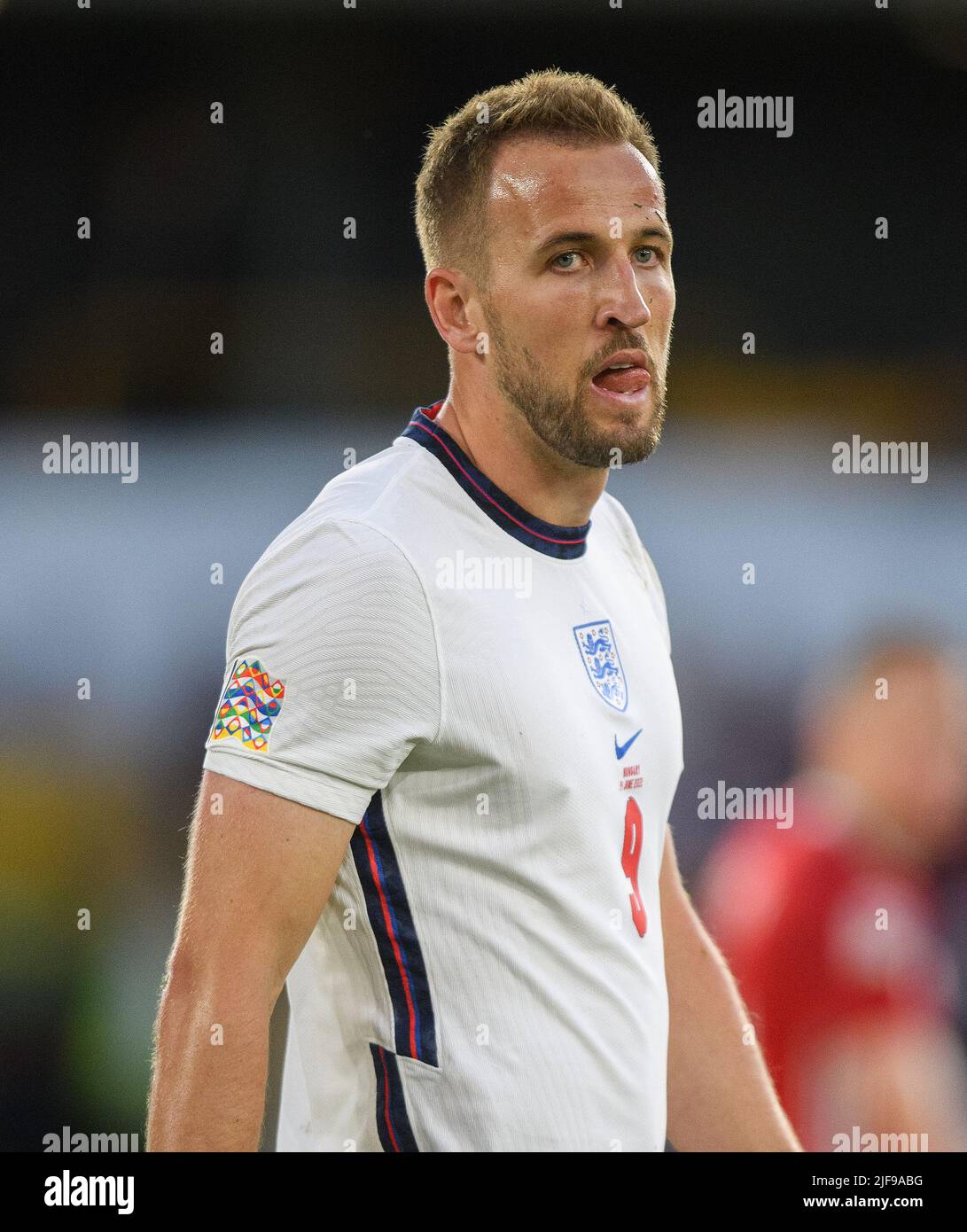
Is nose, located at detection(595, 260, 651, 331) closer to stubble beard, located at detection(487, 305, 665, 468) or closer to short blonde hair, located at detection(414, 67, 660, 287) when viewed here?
stubble beard, located at detection(487, 305, 665, 468)

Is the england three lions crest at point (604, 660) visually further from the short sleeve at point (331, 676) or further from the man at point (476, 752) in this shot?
the short sleeve at point (331, 676)

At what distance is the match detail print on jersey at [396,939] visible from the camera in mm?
1480

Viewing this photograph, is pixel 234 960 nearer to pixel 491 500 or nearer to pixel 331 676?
pixel 331 676

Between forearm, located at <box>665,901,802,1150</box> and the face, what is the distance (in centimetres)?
72

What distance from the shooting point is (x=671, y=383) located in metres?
5.37

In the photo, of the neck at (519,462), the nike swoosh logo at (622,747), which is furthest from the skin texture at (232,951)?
the neck at (519,462)

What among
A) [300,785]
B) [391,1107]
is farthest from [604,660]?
[391,1107]

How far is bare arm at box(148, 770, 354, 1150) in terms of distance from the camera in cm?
135

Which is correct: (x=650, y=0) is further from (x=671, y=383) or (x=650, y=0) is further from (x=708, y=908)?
(x=708, y=908)

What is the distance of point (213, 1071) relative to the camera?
135 centimetres

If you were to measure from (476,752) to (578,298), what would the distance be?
58cm

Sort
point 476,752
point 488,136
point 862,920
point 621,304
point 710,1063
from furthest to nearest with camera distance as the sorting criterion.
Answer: point 862,920
point 710,1063
point 488,136
point 621,304
point 476,752
